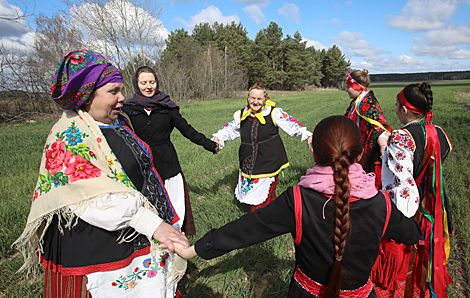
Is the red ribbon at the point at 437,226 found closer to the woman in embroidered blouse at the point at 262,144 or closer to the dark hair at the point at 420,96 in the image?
the dark hair at the point at 420,96

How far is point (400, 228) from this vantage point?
4.37ft

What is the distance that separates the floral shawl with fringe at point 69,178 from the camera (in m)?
1.28

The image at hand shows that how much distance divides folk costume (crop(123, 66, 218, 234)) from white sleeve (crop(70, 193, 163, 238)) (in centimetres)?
137

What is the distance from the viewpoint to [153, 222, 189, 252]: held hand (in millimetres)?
1421

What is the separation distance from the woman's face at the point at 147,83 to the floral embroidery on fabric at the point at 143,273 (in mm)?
1799

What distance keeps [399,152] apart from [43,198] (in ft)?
7.58

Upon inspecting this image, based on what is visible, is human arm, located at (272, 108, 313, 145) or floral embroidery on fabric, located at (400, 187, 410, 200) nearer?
floral embroidery on fabric, located at (400, 187, 410, 200)

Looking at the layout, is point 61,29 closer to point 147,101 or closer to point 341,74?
point 147,101

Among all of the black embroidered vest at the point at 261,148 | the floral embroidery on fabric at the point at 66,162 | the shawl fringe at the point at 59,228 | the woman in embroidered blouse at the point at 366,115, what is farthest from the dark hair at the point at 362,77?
the floral embroidery on fabric at the point at 66,162

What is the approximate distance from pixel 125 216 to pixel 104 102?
685 millimetres

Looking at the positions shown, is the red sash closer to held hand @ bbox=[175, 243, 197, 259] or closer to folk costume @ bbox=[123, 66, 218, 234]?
held hand @ bbox=[175, 243, 197, 259]

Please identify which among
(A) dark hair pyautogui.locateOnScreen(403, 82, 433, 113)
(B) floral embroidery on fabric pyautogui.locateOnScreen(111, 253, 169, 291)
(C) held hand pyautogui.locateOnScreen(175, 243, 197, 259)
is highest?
(A) dark hair pyautogui.locateOnScreen(403, 82, 433, 113)

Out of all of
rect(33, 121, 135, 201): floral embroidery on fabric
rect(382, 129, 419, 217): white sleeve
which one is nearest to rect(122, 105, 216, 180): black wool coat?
rect(33, 121, 135, 201): floral embroidery on fabric

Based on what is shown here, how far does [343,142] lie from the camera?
1221 millimetres
